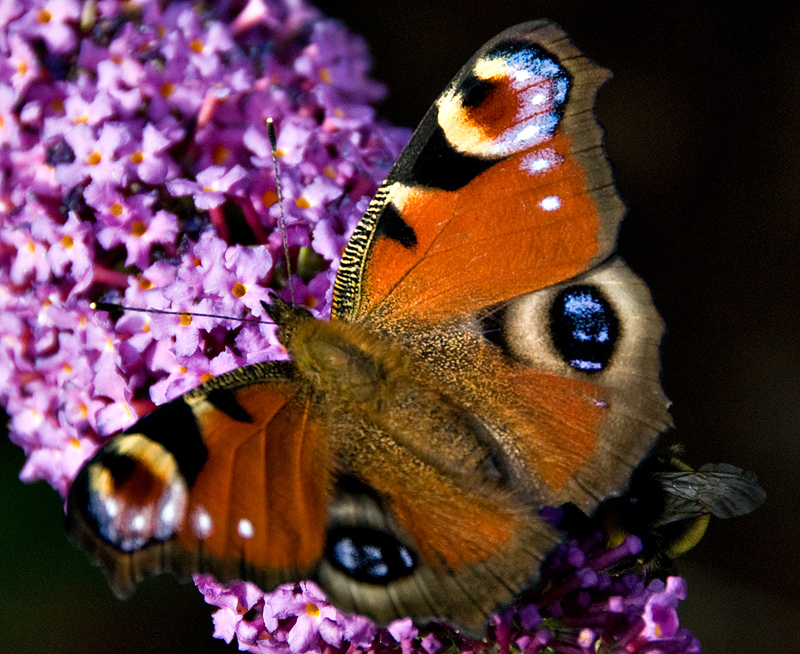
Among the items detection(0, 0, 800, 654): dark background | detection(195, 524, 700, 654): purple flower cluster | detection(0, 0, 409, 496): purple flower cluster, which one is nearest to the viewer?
detection(195, 524, 700, 654): purple flower cluster

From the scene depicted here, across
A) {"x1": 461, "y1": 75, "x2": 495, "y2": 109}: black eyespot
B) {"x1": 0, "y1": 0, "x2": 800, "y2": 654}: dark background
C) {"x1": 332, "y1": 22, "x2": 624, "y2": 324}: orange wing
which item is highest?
{"x1": 461, "y1": 75, "x2": 495, "y2": 109}: black eyespot

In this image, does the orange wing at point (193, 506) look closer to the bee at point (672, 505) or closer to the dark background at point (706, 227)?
the bee at point (672, 505)

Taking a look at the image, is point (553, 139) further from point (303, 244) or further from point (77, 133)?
point (77, 133)

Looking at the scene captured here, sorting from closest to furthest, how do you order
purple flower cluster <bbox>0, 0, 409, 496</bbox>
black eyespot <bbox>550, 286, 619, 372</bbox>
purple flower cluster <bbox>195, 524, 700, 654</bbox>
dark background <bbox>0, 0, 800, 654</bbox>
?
1. purple flower cluster <bbox>195, 524, 700, 654</bbox>
2. black eyespot <bbox>550, 286, 619, 372</bbox>
3. purple flower cluster <bbox>0, 0, 409, 496</bbox>
4. dark background <bbox>0, 0, 800, 654</bbox>

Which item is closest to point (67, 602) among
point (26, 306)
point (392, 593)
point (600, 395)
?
point (26, 306)

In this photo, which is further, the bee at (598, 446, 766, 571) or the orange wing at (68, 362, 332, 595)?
A: the bee at (598, 446, 766, 571)

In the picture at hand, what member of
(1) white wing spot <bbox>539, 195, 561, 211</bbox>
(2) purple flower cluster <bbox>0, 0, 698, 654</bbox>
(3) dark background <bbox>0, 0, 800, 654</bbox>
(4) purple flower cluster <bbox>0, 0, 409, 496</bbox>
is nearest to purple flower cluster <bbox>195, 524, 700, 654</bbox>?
(2) purple flower cluster <bbox>0, 0, 698, 654</bbox>

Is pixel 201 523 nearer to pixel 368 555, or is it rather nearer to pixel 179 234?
pixel 368 555

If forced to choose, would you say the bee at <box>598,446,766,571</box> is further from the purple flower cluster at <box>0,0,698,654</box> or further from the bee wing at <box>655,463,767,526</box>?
the purple flower cluster at <box>0,0,698,654</box>
